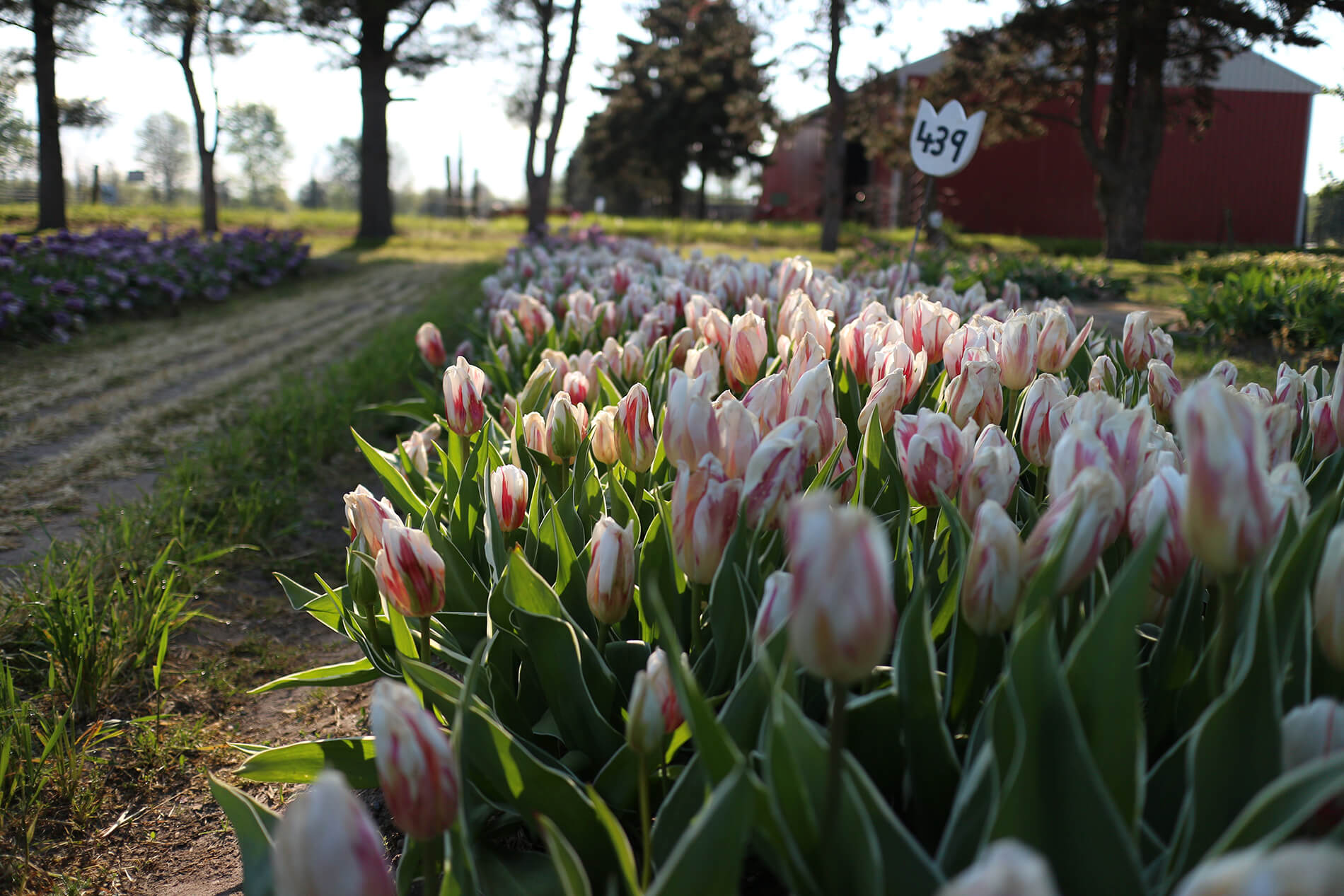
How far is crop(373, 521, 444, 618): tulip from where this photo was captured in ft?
3.93

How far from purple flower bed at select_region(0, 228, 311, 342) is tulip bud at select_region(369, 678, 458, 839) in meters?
7.24

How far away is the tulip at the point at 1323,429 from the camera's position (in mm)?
1487

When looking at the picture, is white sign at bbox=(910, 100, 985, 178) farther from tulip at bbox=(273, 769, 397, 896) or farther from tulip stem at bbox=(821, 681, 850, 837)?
tulip at bbox=(273, 769, 397, 896)

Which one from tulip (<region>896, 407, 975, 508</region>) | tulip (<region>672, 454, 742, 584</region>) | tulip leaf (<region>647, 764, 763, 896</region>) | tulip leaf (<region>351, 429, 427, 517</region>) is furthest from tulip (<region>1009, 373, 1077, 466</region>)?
tulip leaf (<region>351, 429, 427, 517</region>)

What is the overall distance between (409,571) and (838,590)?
72 centimetres

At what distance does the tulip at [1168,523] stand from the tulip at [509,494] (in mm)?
922

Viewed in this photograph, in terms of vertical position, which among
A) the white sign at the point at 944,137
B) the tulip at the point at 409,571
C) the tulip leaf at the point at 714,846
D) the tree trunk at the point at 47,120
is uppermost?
the tree trunk at the point at 47,120

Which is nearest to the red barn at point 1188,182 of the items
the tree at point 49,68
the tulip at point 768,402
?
the tree at point 49,68

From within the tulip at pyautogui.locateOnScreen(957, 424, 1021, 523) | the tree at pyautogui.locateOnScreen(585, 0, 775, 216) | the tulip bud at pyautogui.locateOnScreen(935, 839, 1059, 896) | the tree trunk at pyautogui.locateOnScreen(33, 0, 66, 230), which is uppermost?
the tree at pyautogui.locateOnScreen(585, 0, 775, 216)

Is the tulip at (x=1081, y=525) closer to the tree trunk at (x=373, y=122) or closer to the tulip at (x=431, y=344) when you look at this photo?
the tulip at (x=431, y=344)

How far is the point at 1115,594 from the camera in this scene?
0.82 metres

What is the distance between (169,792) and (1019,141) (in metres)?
28.8

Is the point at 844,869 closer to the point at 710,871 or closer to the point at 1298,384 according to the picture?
the point at 710,871

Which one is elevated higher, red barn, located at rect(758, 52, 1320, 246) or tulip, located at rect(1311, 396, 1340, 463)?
red barn, located at rect(758, 52, 1320, 246)
